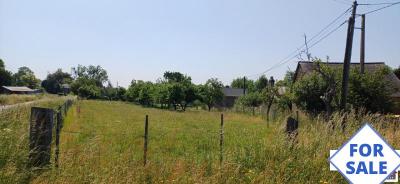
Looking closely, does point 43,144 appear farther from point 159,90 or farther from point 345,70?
point 159,90

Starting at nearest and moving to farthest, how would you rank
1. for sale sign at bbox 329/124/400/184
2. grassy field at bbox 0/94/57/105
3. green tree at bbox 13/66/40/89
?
for sale sign at bbox 329/124/400/184 → grassy field at bbox 0/94/57/105 → green tree at bbox 13/66/40/89

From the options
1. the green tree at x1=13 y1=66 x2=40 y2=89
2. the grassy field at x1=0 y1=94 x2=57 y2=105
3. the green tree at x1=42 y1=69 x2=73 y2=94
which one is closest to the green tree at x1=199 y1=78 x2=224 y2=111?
the grassy field at x1=0 y1=94 x2=57 y2=105

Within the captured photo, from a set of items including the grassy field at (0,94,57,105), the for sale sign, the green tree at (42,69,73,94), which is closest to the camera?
the for sale sign

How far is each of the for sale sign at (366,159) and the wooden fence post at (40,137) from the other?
4369 mm

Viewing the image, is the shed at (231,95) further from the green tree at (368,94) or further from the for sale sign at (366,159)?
the for sale sign at (366,159)

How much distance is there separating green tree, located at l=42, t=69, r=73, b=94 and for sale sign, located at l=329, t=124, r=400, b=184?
128681mm

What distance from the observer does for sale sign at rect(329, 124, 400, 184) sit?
18.1 ft

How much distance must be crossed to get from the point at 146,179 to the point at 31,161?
5.63 feet

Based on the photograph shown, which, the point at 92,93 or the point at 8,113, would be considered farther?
the point at 92,93

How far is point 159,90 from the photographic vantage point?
60.0 metres

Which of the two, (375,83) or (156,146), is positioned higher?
(375,83)

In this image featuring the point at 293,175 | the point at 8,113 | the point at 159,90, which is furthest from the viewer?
the point at 159,90

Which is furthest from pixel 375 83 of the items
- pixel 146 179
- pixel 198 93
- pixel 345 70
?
pixel 198 93

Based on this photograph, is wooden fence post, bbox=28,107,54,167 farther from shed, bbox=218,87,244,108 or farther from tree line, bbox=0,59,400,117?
shed, bbox=218,87,244,108
